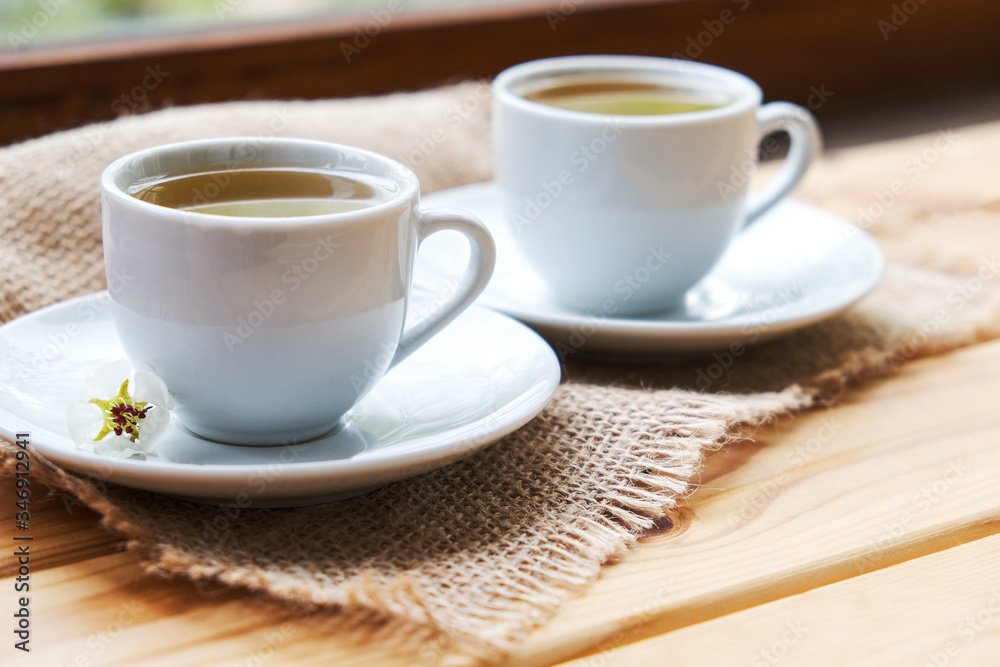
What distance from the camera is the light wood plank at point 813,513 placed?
598 millimetres

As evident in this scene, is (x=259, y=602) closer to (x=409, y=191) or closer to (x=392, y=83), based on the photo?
(x=409, y=191)

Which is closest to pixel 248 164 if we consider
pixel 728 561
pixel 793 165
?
pixel 728 561

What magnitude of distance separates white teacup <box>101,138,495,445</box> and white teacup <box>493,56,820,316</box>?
187 millimetres

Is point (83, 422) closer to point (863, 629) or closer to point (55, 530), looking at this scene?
point (55, 530)

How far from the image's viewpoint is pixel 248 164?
0.76m

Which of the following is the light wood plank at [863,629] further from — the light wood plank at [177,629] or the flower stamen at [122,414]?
the flower stamen at [122,414]

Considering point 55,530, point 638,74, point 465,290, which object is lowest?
point 55,530

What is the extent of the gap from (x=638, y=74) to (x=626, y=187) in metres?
0.24

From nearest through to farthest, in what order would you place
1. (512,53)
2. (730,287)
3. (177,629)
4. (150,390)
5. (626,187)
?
(177,629) → (150,390) → (626,187) → (730,287) → (512,53)

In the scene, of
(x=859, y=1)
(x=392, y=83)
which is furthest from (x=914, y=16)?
(x=392, y=83)

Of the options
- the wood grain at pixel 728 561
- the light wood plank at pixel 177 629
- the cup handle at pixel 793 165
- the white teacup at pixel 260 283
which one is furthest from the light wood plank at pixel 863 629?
the cup handle at pixel 793 165

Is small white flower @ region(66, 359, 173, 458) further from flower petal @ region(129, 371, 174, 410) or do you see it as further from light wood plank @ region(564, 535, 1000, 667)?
light wood plank @ region(564, 535, 1000, 667)

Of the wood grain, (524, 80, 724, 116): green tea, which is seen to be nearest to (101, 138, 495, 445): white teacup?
the wood grain

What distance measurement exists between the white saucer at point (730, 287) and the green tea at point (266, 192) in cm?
20
